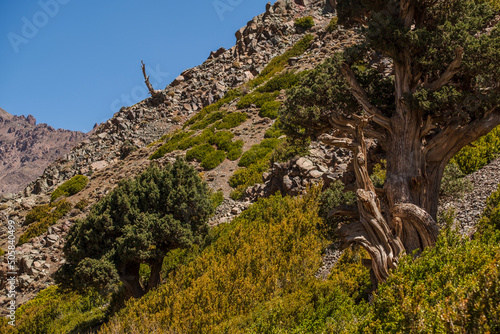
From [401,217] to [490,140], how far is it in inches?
304

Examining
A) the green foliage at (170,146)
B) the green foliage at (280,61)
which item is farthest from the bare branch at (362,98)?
the green foliage at (280,61)

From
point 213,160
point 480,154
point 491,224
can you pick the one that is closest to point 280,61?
point 213,160

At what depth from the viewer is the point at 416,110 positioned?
358 inches

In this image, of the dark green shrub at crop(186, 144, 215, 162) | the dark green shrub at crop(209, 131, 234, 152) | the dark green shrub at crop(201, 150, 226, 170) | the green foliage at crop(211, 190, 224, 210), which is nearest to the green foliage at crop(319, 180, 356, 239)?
the green foliage at crop(211, 190, 224, 210)

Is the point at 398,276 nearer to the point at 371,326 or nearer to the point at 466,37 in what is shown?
the point at 371,326

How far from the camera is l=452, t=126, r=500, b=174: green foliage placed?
12.5 meters

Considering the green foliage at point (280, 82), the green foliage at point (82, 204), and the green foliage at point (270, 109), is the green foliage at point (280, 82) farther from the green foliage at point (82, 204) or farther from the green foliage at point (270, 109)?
the green foliage at point (82, 204)

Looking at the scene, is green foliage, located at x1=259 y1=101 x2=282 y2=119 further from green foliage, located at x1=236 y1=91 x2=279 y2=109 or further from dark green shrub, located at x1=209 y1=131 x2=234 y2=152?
dark green shrub, located at x1=209 y1=131 x2=234 y2=152

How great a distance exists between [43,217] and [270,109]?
2094 cm

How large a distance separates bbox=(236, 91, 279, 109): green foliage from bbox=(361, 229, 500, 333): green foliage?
28364 mm

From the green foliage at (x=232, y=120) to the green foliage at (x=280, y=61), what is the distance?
286 inches

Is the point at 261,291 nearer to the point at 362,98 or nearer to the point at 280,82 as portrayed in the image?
the point at 362,98

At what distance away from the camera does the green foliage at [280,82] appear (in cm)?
3356

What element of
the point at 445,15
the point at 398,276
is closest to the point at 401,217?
the point at 398,276
